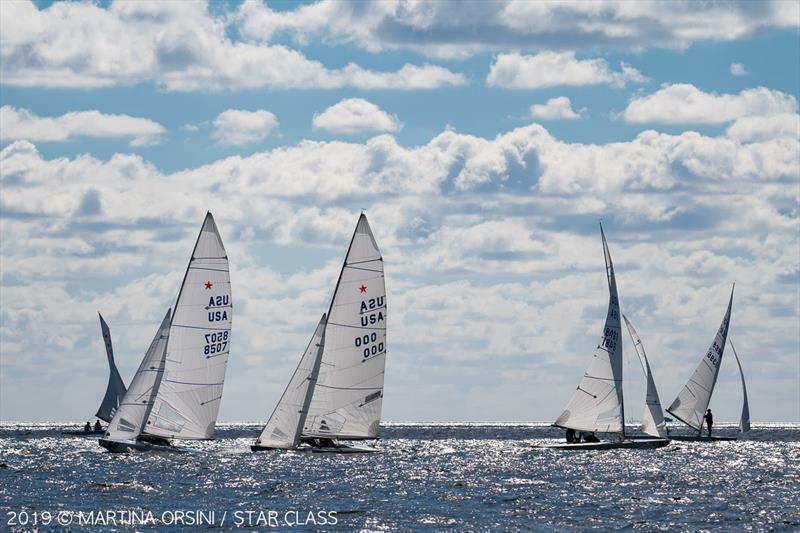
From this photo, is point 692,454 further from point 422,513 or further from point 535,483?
point 422,513

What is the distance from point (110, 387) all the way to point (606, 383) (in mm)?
57173

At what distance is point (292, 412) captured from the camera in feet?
248

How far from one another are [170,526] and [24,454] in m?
57.2

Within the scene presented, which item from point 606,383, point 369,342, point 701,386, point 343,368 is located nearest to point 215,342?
point 343,368

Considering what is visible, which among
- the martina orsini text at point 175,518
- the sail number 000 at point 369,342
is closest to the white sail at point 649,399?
the sail number 000 at point 369,342

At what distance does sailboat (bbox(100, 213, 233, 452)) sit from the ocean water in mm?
2022

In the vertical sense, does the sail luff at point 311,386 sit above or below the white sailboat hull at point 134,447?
above

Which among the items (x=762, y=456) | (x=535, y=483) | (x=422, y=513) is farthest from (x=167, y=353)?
(x=762, y=456)

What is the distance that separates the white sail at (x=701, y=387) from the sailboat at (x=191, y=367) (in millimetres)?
41401

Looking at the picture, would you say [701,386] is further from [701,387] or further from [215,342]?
[215,342]

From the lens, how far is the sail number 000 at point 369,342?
75.7 meters

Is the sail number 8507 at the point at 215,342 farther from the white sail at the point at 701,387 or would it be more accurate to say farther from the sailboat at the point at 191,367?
the white sail at the point at 701,387

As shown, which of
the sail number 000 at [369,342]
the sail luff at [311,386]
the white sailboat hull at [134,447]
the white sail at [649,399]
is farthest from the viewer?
the white sail at [649,399]

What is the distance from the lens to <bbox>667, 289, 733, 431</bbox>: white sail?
342 feet
